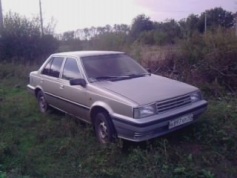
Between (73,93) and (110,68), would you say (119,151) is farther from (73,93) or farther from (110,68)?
(110,68)

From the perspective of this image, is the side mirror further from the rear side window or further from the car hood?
the rear side window

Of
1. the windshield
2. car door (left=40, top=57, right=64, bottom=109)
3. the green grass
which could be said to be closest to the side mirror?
the windshield

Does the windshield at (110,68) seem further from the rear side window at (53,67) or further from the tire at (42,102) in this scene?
the tire at (42,102)

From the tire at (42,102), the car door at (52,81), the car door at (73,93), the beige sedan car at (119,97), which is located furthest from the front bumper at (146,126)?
the tire at (42,102)

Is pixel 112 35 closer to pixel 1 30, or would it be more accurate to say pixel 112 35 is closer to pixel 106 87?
pixel 1 30

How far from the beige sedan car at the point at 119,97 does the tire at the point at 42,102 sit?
0.51 metres

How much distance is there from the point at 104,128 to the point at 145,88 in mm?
972

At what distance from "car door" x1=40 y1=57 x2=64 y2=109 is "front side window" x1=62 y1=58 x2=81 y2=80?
26cm

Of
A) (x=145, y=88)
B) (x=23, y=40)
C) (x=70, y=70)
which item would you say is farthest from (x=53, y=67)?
(x=23, y=40)

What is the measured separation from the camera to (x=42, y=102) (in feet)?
25.7

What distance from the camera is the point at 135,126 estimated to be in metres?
4.65

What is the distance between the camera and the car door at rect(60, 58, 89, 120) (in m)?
5.83

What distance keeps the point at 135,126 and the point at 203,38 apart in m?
5.69

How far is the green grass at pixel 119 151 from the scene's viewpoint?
4520mm
